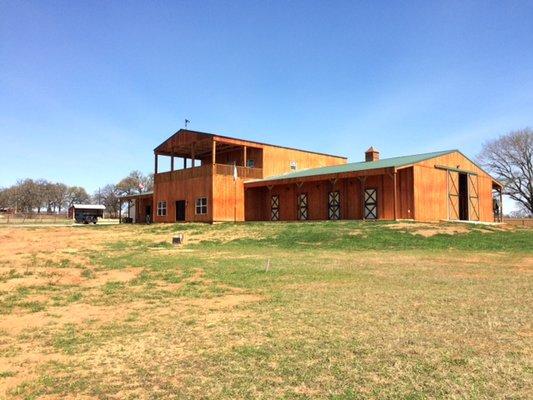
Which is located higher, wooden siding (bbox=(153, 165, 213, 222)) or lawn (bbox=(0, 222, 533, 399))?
wooden siding (bbox=(153, 165, 213, 222))

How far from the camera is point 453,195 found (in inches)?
1158

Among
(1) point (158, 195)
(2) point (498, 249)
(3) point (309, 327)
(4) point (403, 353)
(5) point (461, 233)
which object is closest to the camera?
(4) point (403, 353)

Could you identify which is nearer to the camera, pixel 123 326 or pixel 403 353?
pixel 403 353

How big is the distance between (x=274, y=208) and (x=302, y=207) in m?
2.87

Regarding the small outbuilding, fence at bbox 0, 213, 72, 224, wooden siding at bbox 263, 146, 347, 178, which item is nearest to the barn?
wooden siding at bbox 263, 146, 347, 178

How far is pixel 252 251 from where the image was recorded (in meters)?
18.1

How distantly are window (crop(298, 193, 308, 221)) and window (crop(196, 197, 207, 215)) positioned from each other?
657 centimetres

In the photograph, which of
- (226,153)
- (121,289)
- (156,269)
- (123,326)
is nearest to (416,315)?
(123,326)

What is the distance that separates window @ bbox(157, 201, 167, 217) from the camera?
37781mm

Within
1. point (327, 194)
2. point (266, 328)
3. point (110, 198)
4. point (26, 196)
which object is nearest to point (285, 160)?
point (327, 194)

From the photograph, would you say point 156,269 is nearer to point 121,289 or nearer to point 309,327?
point 121,289

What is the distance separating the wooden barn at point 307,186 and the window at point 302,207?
67mm

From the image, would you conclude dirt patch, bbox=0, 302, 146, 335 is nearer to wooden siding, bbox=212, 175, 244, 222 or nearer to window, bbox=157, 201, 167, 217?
wooden siding, bbox=212, 175, 244, 222

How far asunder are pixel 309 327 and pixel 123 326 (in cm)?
272
